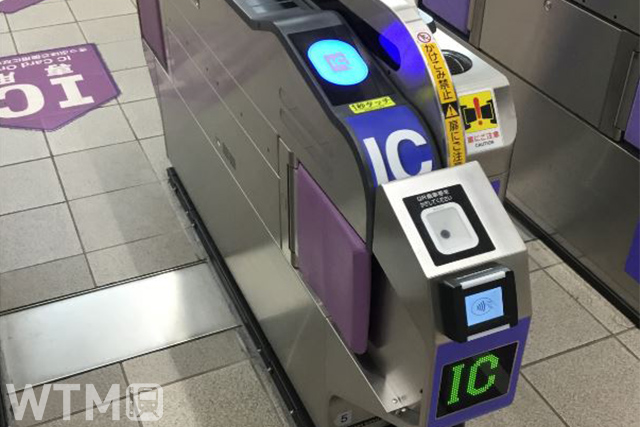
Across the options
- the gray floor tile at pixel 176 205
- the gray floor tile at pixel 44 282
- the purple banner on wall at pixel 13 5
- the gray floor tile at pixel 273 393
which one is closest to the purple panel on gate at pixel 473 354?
the gray floor tile at pixel 273 393

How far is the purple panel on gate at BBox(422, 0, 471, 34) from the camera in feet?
10.2

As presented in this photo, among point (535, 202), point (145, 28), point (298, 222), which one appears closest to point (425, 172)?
point (298, 222)

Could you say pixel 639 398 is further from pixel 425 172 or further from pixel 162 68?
pixel 162 68

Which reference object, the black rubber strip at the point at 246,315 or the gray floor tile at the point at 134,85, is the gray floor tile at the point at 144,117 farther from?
the black rubber strip at the point at 246,315

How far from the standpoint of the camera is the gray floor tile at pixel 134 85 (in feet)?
12.0

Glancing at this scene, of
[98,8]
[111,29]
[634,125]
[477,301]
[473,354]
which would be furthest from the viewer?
[98,8]

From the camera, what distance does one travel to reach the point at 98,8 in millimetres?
4539

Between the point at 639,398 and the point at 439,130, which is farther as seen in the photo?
the point at 639,398

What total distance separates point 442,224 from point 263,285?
1.00 metres

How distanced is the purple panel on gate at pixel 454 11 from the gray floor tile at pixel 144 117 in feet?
4.36

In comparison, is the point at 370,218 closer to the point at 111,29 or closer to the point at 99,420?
the point at 99,420

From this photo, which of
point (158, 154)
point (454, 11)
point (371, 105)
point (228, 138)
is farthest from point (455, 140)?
point (158, 154)

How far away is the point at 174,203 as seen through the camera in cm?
300

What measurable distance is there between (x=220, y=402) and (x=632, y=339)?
131cm
